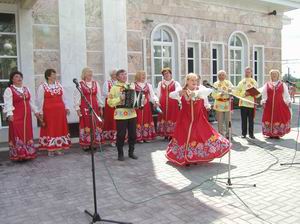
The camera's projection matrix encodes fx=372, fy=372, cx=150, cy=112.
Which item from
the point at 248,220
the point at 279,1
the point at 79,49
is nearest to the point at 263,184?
the point at 248,220

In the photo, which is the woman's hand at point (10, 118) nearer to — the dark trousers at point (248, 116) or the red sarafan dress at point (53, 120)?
the red sarafan dress at point (53, 120)

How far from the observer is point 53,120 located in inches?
303

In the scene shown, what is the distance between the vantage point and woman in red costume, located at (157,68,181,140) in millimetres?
9094

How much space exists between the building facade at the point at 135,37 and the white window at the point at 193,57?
19 mm

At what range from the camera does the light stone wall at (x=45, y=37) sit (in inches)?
391

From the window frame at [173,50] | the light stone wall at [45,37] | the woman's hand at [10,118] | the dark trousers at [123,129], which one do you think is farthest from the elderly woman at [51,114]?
the window frame at [173,50]

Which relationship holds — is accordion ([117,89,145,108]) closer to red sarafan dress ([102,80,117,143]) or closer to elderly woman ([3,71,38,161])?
red sarafan dress ([102,80,117,143])

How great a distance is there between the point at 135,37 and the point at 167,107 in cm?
353

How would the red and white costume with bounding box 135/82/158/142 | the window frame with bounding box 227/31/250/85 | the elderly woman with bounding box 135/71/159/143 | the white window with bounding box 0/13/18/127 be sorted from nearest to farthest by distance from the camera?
the elderly woman with bounding box 135/71/159/143
the red and white costume with bounding box 135/82/158/142
the white window with bounding box 0/13/18/127
the window frame with bounding box 227/31/250/85

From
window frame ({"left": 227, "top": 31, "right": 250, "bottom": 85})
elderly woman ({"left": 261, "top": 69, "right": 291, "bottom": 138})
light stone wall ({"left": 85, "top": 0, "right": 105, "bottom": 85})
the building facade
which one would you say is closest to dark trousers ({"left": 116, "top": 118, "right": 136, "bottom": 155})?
the building facade

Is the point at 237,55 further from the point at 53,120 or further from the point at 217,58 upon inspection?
the point at 53,120

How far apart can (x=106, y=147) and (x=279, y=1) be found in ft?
40.4

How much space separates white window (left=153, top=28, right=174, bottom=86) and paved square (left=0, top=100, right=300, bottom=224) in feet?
20.1

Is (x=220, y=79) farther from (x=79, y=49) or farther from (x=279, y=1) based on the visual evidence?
(x=279, y=1)
